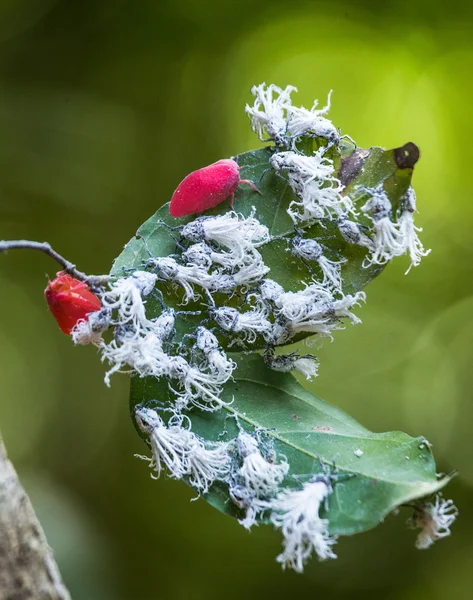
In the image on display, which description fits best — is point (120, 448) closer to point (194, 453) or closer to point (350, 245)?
point (194, 453)

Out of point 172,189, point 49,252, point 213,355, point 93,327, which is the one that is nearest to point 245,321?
point 213,355

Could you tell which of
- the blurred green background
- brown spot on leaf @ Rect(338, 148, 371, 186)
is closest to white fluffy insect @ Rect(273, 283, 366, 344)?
brown spot on leaf @ Rect(338, 148, 371, 186)

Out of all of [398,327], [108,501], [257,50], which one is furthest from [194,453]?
[257,50]

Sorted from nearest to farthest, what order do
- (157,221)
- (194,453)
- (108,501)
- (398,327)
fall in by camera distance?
(194,453)
(157,221)
(108,501)
(398,327)

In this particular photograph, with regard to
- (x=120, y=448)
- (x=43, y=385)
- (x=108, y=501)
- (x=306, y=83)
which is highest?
(x=306, y=83)

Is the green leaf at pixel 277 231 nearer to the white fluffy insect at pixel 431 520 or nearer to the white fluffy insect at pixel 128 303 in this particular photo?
the white fluffy insect at pixel 128 303

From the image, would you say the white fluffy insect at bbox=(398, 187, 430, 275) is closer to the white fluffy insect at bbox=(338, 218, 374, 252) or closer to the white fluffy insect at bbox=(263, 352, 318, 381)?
the white fluffy insect at bbox=(338, 218, 374, 252)

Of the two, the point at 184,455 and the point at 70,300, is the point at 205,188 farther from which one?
the point at 184,455
